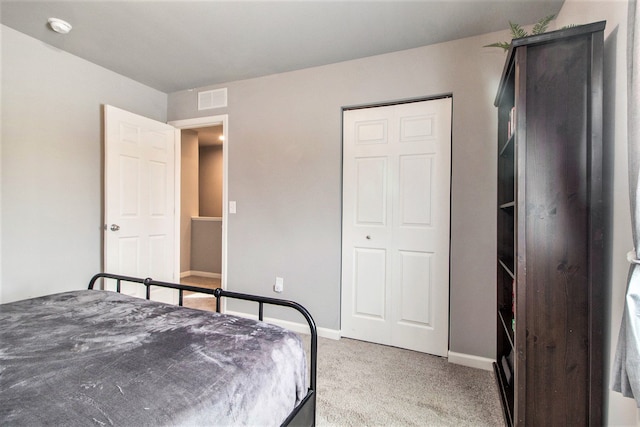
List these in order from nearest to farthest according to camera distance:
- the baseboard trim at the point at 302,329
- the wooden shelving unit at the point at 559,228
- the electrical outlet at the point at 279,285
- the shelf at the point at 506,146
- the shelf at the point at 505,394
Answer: the wooden shelving unit at the point at 559,228, the shelf at the point at 505,394, the shelf at the point at 506,146, the baseboard trim at the point at 302,329, the electrical outlet at the point at 279,285

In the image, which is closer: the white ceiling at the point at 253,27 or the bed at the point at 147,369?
the bed at the point at 147,369

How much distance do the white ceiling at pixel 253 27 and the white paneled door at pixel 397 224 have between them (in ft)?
1.73

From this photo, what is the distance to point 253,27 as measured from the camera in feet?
6.87

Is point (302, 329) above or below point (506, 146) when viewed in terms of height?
below

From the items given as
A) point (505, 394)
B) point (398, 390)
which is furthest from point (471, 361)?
point (398, 390)

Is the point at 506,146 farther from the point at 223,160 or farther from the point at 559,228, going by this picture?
the point at 223,160

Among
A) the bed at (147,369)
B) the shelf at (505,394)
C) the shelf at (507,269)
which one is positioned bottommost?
the shelf at (505,394)

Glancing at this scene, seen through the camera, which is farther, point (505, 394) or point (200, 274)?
point (200, 274)

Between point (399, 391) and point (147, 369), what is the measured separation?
154cm

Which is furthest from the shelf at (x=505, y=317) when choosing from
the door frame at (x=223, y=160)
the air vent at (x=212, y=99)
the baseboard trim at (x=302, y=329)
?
the air vent at (x=212, y=99)

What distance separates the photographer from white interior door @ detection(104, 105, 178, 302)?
2682 mm

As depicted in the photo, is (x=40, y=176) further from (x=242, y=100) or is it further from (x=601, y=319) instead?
(x=601, y=319)

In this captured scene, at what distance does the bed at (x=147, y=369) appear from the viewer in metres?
0.73

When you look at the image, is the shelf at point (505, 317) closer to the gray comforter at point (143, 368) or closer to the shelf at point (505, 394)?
the shelf at point (505, 394)
